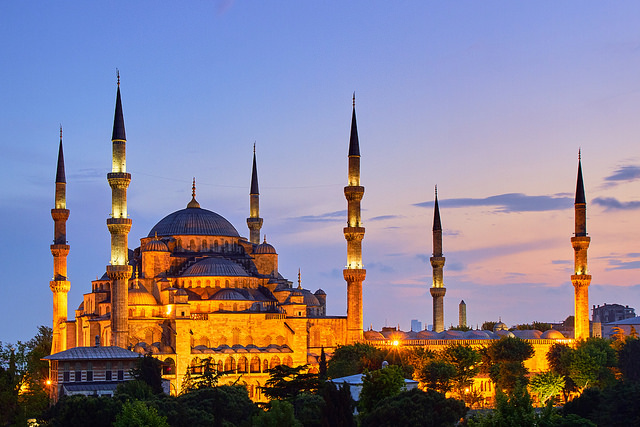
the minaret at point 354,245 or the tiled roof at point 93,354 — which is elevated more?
the minaret at point 354,245

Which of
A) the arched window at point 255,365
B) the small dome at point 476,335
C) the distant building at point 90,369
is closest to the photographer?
the distant building at point 90,369

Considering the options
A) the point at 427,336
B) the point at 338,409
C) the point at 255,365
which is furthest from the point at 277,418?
the point at 427,336

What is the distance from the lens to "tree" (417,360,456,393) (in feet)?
158

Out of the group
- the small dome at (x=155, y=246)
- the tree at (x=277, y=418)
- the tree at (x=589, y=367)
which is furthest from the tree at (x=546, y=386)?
the small dome at (x=155, y=246)

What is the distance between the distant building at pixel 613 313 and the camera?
97812 mm

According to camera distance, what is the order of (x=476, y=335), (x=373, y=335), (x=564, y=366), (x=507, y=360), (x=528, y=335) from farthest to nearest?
(x=528, y=335) < (x=476, y=335) < (x=373, y=335) < (x=507, y=360) < (x=564, y=366)

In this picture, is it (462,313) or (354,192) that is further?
(462,313)

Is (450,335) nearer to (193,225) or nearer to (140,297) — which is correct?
(193,225)

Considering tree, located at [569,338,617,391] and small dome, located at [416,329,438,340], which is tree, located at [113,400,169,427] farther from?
small dome, located at [416,329,438,340]

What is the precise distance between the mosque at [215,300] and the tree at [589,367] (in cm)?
420

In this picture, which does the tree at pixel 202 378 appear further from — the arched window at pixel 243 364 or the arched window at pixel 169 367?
the arched window at pixel 243 364

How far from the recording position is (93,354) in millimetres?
44875

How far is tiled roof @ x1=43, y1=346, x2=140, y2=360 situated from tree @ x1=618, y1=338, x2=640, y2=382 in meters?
23.3

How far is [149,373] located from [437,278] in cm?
2395
